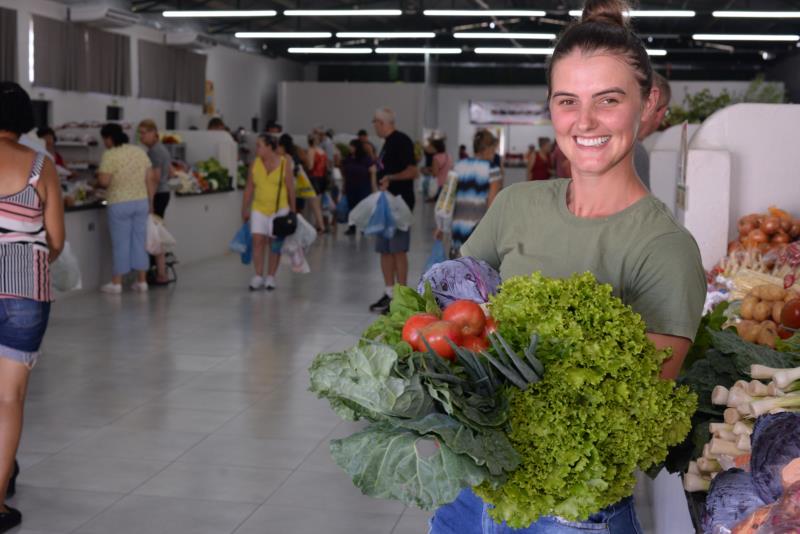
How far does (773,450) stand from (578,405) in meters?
0.45

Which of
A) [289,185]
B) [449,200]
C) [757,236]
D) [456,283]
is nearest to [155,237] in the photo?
[289,185]

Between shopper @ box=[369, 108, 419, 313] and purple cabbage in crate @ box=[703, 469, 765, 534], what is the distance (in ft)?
22.1

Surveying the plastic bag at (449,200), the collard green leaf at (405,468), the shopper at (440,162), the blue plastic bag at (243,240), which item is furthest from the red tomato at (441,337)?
the shopper at (440,162)

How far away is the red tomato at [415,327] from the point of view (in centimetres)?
171

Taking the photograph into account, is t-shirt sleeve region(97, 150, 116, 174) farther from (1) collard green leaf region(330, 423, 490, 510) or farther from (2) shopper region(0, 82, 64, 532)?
(1) collard green leaf region(330, 423, 490, 510)

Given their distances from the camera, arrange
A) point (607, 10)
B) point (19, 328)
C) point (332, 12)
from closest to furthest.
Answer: point (607, 10) < point (19, 328) < point (332, 12)

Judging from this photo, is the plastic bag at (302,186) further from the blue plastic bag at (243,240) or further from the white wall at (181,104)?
the blue plastic bag at (243,240)

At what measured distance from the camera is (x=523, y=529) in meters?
1.81

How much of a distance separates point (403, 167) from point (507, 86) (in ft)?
83.2

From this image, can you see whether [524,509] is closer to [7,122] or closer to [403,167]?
[7,122]

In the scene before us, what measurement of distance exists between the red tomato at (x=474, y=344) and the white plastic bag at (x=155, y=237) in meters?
8.37

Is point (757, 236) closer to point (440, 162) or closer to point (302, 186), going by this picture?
point (440, 162)

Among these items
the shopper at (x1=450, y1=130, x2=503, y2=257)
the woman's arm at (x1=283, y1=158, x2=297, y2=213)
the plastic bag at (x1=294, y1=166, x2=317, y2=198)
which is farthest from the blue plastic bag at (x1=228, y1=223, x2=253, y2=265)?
the plastic bag at (x1=294, y1=166, x2=317, y2=198)

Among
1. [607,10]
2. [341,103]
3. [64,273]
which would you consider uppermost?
[341,103]
